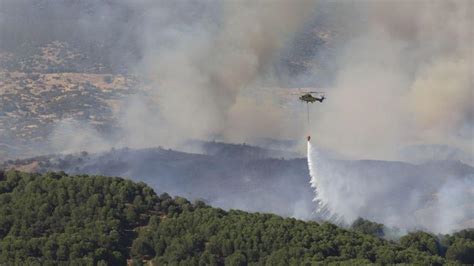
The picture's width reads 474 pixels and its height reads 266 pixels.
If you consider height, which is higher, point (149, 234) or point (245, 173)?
point (245, 173)

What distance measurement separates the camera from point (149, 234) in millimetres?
72062

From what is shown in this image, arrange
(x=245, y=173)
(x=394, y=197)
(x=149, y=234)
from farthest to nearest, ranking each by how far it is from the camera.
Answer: (x=245, y=173) → (x=394, y=197) → (x=149, y=234)

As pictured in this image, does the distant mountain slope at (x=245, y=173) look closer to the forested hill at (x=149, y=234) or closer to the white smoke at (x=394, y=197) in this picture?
the white smoke at (x=394, y=197)

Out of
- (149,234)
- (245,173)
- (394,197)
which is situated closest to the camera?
(149,234)

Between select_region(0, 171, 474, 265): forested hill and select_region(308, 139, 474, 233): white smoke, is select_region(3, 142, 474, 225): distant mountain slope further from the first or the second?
select_region(0, 171, 474, 265): forested hill

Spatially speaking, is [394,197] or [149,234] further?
[394,197]

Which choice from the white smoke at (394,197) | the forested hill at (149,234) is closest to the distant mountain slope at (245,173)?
the white smoke at (394,197)

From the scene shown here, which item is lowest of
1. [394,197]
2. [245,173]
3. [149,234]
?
[149,234]

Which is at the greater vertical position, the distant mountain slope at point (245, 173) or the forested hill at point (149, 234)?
the distant mountain slope at point (245, 173)

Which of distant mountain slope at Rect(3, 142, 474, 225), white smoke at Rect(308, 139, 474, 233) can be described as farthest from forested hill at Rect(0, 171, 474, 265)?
distant mountain slope at Rect(3, 142, 474, 225)

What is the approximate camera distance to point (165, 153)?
104 metres

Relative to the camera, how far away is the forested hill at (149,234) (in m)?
69.4

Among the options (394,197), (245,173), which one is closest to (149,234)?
(394,197)

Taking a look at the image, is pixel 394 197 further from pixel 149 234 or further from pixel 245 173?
pixel 149 234
